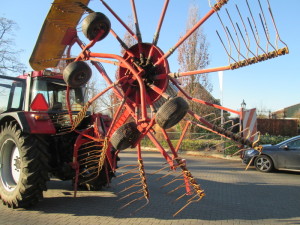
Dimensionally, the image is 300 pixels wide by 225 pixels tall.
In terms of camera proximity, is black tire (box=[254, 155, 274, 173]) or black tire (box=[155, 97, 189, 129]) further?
black tire (box=[254, 155, 274, 173])

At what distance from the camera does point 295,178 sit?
28.0 feet

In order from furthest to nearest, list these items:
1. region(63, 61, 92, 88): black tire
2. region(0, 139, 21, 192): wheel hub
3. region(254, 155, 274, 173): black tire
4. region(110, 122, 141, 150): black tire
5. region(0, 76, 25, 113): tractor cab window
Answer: region(254, 155, 274, 173): black tire < region(0, 76, 25, 113): tractor cab window < region(0, 139, 21, 192): wheel hub < region(63, 61, 92, 88): black tire < region(110, 122, 141, 150): black tire

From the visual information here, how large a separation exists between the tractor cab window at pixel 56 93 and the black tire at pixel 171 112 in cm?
311

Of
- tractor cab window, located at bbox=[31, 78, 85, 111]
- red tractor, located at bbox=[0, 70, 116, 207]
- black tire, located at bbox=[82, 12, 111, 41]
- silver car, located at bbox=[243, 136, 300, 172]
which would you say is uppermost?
black tire, located at bbox=[82, 12, 111, 41]

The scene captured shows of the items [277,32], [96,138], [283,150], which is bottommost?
[283,150]

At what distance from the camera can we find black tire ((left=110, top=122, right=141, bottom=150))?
3.10 metres

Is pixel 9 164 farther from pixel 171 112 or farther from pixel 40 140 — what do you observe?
pixel 171 112

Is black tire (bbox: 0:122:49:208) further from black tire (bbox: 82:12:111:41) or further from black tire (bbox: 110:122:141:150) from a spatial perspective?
black tire (bbox: 82:12:111:41)

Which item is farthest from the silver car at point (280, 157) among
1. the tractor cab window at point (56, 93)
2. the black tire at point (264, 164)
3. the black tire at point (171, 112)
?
the black tire at point (171, 112)

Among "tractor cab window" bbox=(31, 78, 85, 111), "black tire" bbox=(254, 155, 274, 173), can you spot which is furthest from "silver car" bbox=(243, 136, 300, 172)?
"tractor cab window" bbox=(31, 78, 85, 111)

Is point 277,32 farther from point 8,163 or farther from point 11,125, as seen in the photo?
point 8,163

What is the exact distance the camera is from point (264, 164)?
375 inches

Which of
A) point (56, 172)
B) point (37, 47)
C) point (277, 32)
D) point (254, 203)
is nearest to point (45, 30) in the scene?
point (37, 47)

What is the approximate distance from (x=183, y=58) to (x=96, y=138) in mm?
15703
